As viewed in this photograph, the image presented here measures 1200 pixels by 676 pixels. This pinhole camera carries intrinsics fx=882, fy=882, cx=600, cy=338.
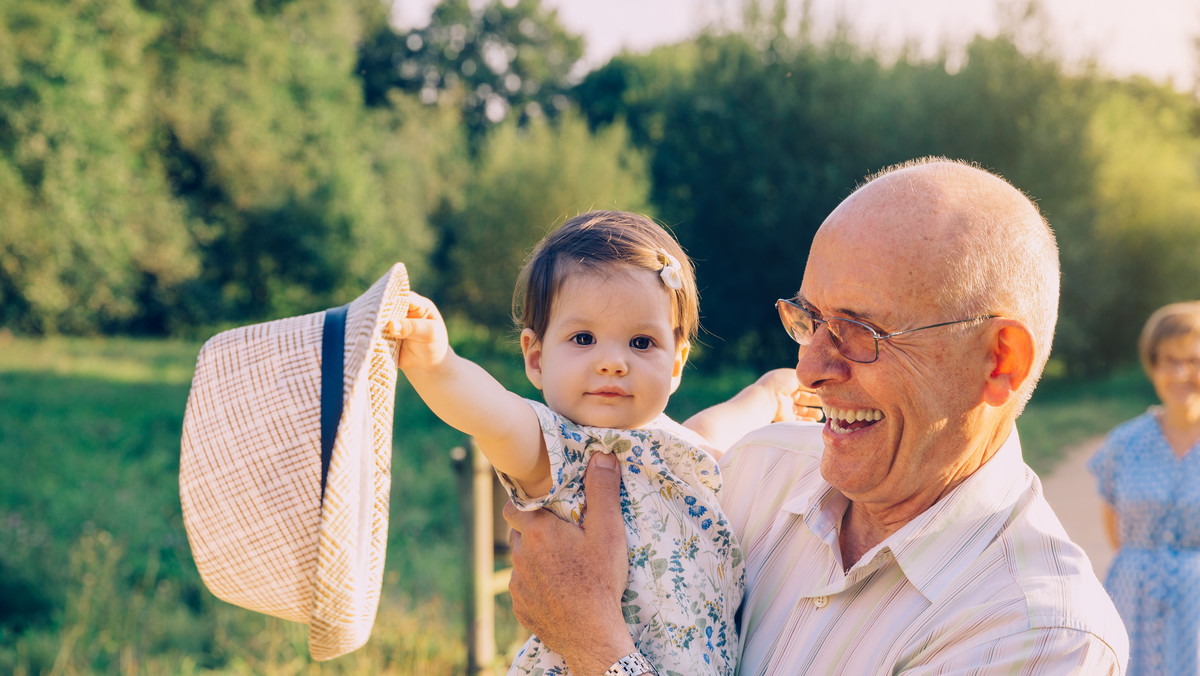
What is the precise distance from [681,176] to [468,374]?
15.5 metres

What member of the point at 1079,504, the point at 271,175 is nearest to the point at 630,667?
the point at 1079,504

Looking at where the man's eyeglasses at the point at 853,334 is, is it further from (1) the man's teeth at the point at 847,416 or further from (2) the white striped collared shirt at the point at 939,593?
(2) the white striped collared shirt at the point at 939,593

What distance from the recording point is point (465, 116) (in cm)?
4206

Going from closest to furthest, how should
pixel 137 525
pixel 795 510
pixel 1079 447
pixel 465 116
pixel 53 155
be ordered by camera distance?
pixel 795 510
pixel 137 525
pixel 1079 447
pixel 53 155
pixel 465 116

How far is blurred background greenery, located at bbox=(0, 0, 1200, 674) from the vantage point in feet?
22.0

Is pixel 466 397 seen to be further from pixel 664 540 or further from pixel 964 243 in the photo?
pixel 964 243

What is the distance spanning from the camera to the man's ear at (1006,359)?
1.72 metres

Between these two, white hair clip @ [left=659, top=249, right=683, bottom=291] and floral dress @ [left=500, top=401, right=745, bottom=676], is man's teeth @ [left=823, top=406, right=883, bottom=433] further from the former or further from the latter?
white hair clip @ [left=659, top=249, right=683, bottom=291]

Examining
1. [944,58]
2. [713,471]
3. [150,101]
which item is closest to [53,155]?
[150,101]

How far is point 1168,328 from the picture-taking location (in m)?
4.75

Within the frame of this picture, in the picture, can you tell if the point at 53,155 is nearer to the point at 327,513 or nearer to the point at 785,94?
the point at 785,94

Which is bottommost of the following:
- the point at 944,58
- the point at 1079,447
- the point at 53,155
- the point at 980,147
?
the point at 1079,447

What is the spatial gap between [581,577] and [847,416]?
65 centimetres

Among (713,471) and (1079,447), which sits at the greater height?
(713,471)
